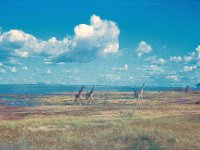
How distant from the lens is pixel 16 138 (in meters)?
29.2

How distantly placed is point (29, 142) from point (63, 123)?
10.4 metres

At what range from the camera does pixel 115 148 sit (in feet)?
82.4

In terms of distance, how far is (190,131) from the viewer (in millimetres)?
31547

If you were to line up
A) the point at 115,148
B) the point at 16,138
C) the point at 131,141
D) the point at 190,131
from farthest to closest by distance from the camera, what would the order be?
1. the point at 190,131
2. the point at 16,138
3. the point at 131,141
4. the point at 115,148

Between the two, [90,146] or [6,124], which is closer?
[90,146]

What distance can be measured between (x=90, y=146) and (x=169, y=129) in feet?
31.2

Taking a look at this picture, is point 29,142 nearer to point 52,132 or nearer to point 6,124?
point 52,132

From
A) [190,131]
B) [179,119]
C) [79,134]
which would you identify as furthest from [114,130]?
[179,119]

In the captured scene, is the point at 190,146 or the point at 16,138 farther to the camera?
the point at 16,138

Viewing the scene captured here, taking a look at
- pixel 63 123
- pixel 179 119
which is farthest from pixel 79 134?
pixel 179 119

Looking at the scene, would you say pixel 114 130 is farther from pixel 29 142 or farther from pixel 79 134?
pixel 29 142

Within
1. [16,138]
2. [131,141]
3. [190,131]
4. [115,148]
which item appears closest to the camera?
[115,148]

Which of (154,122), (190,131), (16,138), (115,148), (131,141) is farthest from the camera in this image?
(154,122)

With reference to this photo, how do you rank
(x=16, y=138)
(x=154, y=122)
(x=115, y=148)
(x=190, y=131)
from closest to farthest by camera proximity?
(x=115, y=148)
(x=16, y=138)
(x=190, y=131)
(x=154, y=122)
